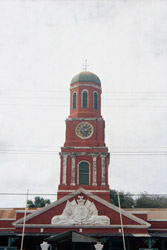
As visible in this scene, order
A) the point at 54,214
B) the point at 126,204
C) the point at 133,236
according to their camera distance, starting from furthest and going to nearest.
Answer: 1. the point at 126,204
2. the point at 54,214
3. the point at 133,236

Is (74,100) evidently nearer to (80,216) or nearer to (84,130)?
(84,130)

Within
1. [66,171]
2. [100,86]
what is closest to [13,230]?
[66,171]

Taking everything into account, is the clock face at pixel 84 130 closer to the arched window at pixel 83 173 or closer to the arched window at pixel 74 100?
the arched window at pixel 74 100

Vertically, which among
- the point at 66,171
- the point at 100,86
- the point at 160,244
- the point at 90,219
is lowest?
the point at 160,244

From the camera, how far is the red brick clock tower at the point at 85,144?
35562 mm

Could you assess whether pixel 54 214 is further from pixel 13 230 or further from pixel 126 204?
pixel 126 204

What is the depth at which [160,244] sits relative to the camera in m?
32.4

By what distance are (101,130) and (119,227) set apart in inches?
456

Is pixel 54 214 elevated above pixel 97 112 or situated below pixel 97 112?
below

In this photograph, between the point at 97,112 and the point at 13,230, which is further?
the point at 97,112

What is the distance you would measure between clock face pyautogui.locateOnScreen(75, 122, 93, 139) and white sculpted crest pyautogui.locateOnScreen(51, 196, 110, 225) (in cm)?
865

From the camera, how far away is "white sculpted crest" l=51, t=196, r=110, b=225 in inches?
1245

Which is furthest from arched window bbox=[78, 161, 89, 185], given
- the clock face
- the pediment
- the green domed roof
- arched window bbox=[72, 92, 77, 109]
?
the green domed roof

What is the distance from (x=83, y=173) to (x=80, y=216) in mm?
5653
